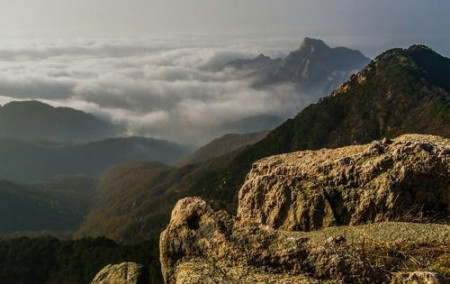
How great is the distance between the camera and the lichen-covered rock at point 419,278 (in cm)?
1609

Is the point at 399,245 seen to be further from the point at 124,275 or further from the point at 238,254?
the point at 124,275

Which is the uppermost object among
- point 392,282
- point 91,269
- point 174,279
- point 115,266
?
point 392,282

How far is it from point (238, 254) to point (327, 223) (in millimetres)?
11313

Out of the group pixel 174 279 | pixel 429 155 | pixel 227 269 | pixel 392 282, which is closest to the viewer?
pixel 392 282

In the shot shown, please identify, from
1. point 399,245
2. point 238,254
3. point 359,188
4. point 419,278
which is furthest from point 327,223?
point 419,278

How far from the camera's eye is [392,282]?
16.6 meters

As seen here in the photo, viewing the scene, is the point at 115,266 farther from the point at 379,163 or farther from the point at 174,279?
the point at 379,163

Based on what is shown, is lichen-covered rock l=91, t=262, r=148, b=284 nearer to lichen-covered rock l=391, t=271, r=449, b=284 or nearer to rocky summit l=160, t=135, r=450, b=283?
rocky summit l=160, t=135, r=450, b=283

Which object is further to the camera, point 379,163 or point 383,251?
point 379,163

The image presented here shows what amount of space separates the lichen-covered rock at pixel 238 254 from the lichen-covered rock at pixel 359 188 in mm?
7240

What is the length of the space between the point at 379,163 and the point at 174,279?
15.0 m

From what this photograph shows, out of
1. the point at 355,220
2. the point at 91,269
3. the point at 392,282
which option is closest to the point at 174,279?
the point at 392,282

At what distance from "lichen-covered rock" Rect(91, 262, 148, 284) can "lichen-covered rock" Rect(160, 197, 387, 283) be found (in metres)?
3.73

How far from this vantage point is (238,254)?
19344 millimetres
